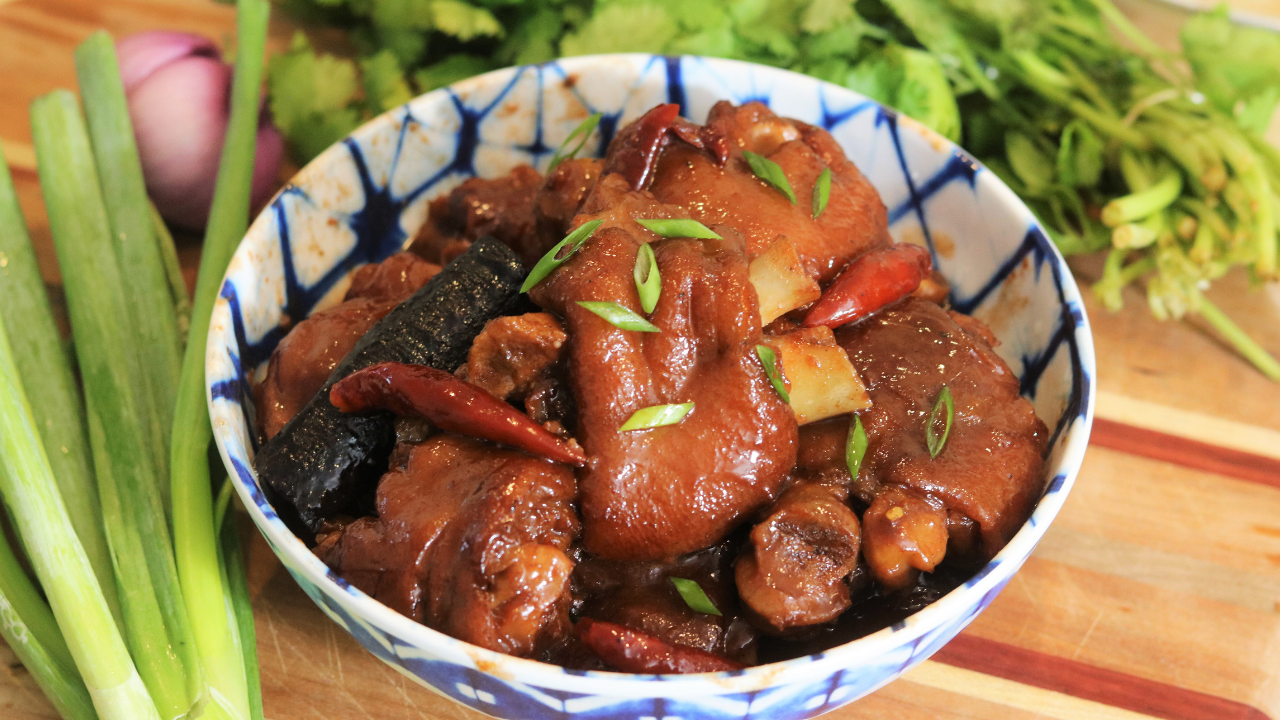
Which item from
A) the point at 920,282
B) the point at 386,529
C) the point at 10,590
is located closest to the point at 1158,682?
the point at 920,282

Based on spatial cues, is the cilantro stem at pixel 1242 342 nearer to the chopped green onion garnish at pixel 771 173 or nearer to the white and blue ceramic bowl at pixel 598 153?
the white and blue ceramic bowl at pixel 598 153

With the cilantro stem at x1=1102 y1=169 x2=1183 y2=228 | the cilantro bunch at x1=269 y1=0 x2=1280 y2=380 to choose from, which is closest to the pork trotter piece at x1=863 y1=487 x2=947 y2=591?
the cilantro bunch at x1=269 y1=0 x2=1280 y2=380

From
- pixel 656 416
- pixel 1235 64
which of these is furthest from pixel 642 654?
pixel 1235 64

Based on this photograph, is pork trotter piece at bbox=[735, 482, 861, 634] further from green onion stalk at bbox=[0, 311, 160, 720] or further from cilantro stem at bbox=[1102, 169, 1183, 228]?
cilantro stem at bbox=[1102, 169, 1183, 228]

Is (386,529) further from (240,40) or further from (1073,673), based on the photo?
(240,40)

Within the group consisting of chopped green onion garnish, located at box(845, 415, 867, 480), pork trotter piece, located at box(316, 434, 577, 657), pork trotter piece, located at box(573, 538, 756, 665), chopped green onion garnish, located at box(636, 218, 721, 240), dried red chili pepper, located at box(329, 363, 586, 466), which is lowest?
pork trotter piece, located at box(573, 538, 756, 665)
